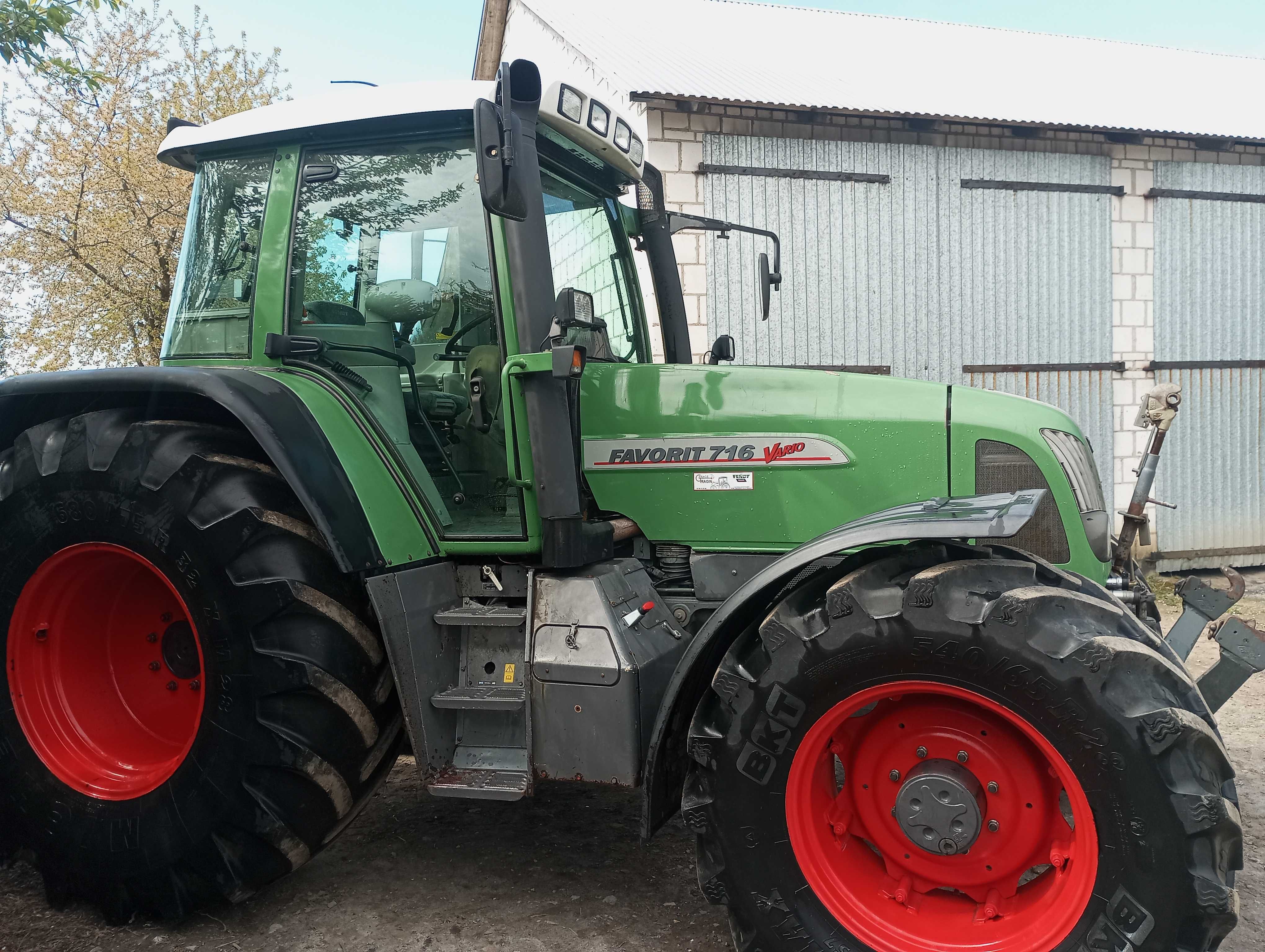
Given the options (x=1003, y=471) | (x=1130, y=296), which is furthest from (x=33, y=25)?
(x=1130, y=296)

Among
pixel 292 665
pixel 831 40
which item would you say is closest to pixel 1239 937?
pixel 292 665

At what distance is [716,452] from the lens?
3234 millimetres

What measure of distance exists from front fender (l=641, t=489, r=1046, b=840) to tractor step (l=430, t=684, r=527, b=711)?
481 millimetres

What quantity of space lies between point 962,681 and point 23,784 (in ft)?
9.87

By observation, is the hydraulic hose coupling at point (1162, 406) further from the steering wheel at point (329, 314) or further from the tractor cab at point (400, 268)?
the steering wheel at point (329, 314)

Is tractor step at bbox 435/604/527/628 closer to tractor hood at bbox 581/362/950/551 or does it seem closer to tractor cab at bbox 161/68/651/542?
tractor cab at bbox 161/68/651/542

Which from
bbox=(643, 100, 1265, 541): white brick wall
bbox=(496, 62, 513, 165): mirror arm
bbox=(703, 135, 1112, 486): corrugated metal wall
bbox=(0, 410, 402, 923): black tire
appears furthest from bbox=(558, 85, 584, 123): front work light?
bbox=(703, 135, 1112, 486): corrugated metal wall

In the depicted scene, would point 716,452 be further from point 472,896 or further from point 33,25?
point 33,25

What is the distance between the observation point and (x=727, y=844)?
8.45 feet

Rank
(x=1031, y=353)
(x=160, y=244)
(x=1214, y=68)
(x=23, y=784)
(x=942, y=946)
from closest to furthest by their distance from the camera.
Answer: (x=942, y=946) → (x=23, y=784) → (x=1031, y=353) → (x=1214, y=68) → (x=160, y=244)

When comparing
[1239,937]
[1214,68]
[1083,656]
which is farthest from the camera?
[1214,68]

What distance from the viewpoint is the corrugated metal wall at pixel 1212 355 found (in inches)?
378

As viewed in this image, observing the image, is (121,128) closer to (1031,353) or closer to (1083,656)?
(1031,353)

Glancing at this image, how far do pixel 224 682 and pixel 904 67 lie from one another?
10.5 m
